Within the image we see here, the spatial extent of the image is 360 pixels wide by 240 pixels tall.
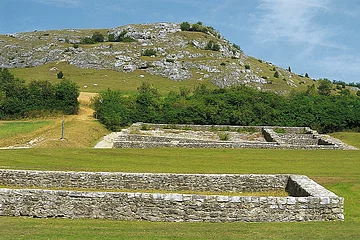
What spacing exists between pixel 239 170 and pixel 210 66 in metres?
77.1

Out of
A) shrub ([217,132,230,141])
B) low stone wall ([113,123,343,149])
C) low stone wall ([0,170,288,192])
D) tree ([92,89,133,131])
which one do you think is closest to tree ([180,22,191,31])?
tree ([92,89,133,131])

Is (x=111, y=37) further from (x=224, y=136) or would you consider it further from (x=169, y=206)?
(x=169, y=206)

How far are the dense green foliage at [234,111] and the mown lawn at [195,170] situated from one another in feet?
54.1

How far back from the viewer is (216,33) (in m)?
146

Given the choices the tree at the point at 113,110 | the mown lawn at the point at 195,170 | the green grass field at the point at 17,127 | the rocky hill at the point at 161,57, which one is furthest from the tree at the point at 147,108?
the rocky hill at the point at 161,57

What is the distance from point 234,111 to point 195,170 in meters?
25.7

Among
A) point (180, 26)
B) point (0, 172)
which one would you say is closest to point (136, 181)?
point (0, 172)

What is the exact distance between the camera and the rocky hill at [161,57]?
92438mm

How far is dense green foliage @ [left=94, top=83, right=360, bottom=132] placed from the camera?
4562 centimetres

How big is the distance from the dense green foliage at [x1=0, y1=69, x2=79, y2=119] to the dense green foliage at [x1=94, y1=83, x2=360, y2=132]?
4087mm

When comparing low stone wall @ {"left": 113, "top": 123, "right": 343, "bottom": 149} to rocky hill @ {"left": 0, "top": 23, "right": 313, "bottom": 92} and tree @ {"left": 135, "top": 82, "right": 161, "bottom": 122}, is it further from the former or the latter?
rocky hill @ {"left": 0, "top": 23, "right": 313, "bottom": 92}

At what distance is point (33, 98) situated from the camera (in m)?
47.4

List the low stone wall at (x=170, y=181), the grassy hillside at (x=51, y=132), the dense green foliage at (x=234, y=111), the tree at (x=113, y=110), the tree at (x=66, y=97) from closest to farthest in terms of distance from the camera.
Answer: the low stone wall at (x=170, y=181) < the grassy hillside at (x=51, y=132) < the tree at (x=113, y=110) < the dense green foliage at (x=234, y=111) < the tree at (x=66, y=97)

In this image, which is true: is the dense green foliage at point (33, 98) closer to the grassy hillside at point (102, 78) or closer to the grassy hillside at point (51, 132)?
the grassy hillside at point (51, 132)
